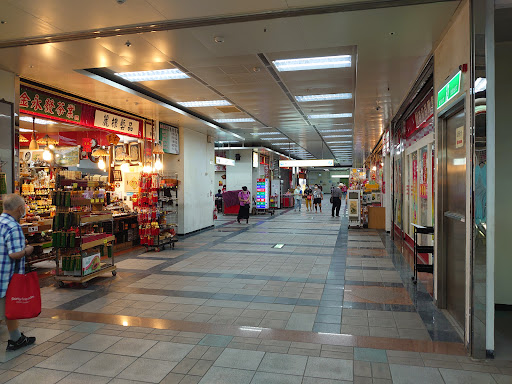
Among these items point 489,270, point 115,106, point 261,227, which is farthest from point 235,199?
point 489,270

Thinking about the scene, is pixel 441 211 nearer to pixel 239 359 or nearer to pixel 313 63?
pixel 239 359

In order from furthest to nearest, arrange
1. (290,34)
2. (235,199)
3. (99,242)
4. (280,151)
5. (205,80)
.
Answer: (280,151) < (235,199) < (205,80) < (99,242) < (290,34)

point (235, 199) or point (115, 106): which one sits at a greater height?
point (115, 106)

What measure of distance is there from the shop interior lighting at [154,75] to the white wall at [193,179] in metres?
4.21

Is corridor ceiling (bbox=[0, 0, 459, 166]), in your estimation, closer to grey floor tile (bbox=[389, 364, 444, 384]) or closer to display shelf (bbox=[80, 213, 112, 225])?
display shelf (bbox=[80, 213, 112, 225])

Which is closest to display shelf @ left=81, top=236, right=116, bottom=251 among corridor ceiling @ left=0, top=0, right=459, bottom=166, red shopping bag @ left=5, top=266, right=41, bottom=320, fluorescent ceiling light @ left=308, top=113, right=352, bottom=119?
red shopping bag @ left=5, top=266, right=41, bottom=320

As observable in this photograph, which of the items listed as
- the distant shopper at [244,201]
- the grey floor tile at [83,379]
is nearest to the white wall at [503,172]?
the grey floor tile at [83,379]

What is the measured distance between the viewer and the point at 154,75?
6402 millimetres

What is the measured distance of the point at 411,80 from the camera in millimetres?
6160

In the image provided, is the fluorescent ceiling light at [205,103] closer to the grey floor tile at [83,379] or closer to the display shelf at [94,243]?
the display shelf at [94,243]

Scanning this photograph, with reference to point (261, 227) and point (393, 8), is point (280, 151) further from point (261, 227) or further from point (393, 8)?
point (393, 8)

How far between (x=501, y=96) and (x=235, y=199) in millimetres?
13333

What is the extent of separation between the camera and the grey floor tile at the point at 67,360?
3090 millimetres

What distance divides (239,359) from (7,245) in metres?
2.28
